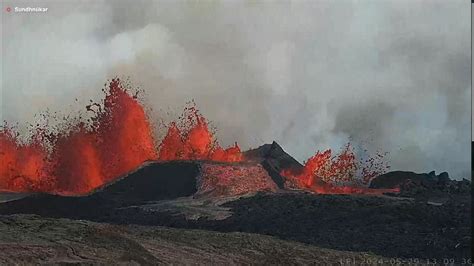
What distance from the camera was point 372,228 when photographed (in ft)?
119

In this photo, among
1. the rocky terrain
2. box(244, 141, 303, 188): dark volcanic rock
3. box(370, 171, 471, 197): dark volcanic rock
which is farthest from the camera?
box(244, 141, 303, 188): dark volcanic rock

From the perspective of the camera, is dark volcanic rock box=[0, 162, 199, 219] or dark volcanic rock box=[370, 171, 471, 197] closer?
dark volcanic rock box=[0, 162, 199, 219]

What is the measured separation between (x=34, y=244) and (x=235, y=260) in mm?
7987

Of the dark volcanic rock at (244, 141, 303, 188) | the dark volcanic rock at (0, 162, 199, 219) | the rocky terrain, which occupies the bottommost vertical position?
the rocky terrain

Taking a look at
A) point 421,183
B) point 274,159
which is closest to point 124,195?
point 274,159

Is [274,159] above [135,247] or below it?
above

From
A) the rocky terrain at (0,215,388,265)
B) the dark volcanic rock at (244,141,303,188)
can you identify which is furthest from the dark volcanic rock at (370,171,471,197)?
the rocky terrain at (0,215,388,265)

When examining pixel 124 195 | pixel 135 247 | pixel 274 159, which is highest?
pixel 274 159

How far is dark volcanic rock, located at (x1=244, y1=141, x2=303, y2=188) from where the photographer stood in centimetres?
6638

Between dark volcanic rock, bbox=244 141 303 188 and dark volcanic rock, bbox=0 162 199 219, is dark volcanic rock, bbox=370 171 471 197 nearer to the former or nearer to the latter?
dark volcanic rock, bbox=244 141 303 188

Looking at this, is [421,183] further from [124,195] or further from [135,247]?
[135,247]

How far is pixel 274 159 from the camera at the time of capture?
73812 mm

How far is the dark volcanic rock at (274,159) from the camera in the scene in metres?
66.4

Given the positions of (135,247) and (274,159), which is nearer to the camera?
(135,247)
